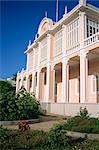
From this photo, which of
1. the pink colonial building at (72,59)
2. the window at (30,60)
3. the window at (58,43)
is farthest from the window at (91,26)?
the window at (30,60)

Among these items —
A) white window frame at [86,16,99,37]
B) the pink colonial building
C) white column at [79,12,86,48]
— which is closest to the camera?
the pink colonial building

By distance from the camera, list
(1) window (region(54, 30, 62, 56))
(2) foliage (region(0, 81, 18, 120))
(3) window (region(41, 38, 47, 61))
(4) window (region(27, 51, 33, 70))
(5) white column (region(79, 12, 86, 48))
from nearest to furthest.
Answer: (2) foliage (region(0, 81, 18, 120))
(5) white column (region(79, 12, 86, 48))
(1) window (region(54, 30, 62, 56))
(3) window (region(41, 38, 47, 61))
(4) window (region(27, 51, 33, 70))

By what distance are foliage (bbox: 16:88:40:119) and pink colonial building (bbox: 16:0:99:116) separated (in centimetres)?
448

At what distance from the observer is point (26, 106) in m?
15.2

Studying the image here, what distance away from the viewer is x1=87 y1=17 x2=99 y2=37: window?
20389mm

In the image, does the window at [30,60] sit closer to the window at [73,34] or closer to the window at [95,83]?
the window at [73,34]

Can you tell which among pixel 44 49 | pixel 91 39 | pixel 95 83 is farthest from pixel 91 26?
pixel 44 49

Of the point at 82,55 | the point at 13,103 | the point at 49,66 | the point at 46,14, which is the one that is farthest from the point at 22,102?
the point at 46,14

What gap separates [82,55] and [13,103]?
8106mm

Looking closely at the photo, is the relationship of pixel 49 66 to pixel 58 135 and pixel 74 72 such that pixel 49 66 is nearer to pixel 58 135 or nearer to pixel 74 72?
pixel 74 72

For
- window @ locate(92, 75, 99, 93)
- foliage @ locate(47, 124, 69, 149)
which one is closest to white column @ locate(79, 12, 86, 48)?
window @ locate(92, 75, 99, 93)

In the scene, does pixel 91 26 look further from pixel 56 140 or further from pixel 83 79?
pixel 56 140

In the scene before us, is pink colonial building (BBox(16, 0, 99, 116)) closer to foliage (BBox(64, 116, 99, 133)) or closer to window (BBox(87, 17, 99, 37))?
window (BBox(87, 17, 99, 37))

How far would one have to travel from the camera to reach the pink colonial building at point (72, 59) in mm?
18938
